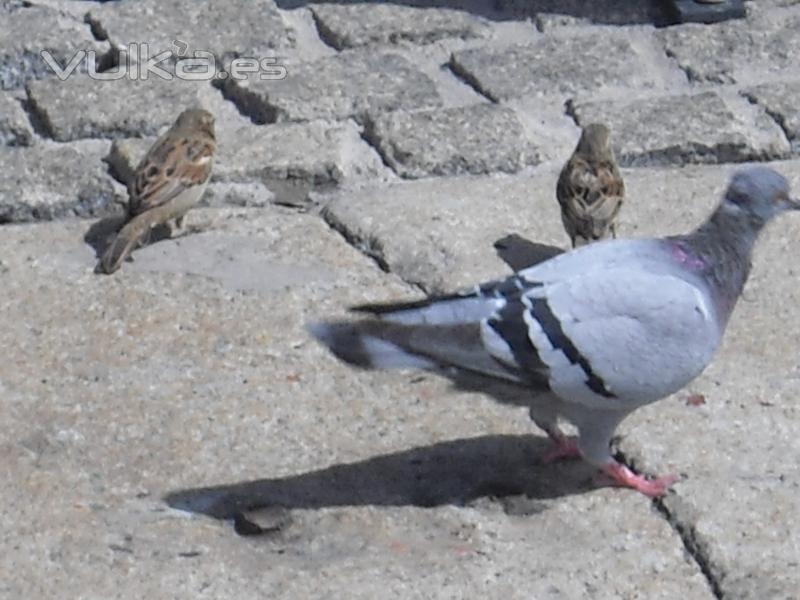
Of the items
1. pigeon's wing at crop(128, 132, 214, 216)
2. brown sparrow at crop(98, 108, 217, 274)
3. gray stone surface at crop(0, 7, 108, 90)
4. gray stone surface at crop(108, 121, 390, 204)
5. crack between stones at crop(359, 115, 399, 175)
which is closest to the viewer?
brown sparrow at crop(98, 108, 217, 274)

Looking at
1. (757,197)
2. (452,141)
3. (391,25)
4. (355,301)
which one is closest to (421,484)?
(355,301)

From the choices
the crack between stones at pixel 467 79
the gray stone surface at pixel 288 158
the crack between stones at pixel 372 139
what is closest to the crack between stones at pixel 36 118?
the gray stone surface at pixel 288 158

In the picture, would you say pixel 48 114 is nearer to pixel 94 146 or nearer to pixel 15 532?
pixel 94 146

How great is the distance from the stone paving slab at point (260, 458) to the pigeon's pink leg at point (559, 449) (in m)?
0.03

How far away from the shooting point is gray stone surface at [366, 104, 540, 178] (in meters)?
6.81

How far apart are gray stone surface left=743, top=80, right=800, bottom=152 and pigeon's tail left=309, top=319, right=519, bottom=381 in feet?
8.92

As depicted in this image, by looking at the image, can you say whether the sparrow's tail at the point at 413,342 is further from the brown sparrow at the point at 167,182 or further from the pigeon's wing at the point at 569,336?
the brown sparrow at the point at 167,182

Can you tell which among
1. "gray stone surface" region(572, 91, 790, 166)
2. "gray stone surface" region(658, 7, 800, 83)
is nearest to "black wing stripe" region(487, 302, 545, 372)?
"gray stone surface" region(572, 91, 790, 166)

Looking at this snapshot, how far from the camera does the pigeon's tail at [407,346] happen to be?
15.2 feet

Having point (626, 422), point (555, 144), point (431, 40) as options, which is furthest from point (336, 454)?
point (431, 40)

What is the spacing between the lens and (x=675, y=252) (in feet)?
16.0

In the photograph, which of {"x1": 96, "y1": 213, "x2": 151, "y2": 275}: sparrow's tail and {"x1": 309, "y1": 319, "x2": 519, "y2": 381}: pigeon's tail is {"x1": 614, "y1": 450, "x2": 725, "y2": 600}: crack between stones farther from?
{"x1": 96, "y1": 213, "x2": 151, "y2": 275}: sparrow's tail

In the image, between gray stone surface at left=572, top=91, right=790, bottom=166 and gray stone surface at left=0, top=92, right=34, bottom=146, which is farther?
gray stone surface at left=0, top=92, right=34, bottom=146

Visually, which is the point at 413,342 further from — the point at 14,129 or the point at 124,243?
the point at 14,129
